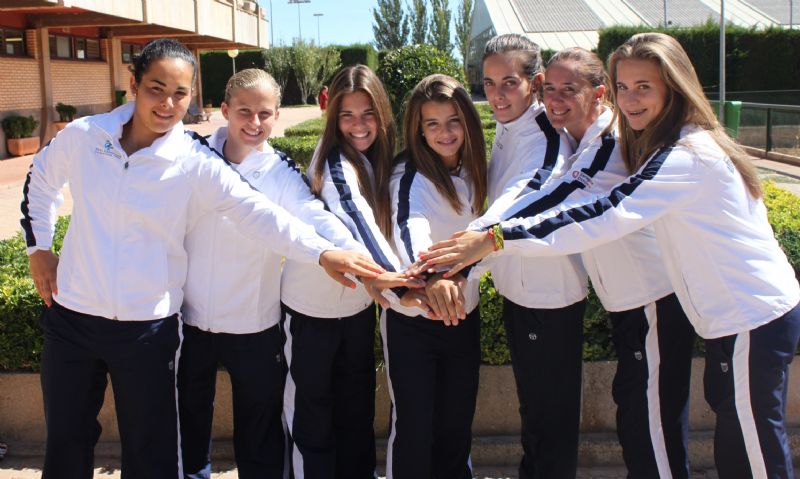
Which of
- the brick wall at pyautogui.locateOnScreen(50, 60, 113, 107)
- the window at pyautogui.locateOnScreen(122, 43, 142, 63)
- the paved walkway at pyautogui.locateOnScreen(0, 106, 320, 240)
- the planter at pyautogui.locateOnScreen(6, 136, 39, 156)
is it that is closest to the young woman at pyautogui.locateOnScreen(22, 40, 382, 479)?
the paved walkway at pyautogui.locateOnScreen(0, 106, 320, 240)

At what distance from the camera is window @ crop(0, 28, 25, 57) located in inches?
728

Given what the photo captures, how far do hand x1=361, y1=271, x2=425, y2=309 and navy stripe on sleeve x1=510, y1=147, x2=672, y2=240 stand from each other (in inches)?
15.6

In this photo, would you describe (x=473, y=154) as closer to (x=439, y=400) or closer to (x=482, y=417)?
(x=439, y=400)

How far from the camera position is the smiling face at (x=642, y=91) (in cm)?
267

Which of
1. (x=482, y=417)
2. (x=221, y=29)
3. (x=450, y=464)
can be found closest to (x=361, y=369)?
(x=450, y=464)

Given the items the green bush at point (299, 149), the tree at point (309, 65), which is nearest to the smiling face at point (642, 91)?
the green bush at point (299, 149)

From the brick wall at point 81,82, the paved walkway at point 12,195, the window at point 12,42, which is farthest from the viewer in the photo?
the brick wall at point 81,82

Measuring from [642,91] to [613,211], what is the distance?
0.48m

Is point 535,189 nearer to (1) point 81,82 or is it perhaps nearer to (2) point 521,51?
(2) point 521,51

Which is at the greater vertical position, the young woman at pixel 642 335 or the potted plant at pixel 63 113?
the potted plant at pixel 63 113

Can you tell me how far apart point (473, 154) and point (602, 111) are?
0.62 meters

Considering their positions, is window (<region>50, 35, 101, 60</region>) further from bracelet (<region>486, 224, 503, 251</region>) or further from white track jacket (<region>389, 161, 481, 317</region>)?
bracelet (<region>486, 224, 503, 251</region>)

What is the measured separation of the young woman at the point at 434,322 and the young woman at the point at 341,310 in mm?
124

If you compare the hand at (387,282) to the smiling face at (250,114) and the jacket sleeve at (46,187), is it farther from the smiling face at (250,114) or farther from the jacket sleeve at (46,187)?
the jacket sleeve at (46,187)
